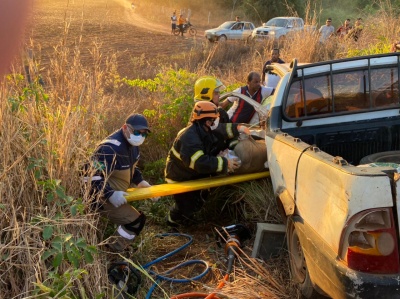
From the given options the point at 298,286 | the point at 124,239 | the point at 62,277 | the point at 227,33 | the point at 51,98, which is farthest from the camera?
the point at 227,33

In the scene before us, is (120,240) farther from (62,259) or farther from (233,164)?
(233,164)

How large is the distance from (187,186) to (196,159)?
28 cm

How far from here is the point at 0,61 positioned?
15.9 ft

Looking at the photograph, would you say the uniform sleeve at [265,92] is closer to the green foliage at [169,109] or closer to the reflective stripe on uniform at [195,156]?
the green foliage at [169,109]

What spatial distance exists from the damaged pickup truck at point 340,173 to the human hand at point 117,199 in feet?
4.42

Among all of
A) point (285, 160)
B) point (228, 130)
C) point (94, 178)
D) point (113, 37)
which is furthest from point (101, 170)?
point (113, 37)

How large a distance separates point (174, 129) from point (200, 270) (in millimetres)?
3465

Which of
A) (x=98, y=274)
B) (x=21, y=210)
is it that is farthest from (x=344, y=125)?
(x=21, y=210)

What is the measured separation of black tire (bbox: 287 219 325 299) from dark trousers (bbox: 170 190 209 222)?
1667 mm

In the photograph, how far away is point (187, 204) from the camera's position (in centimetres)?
502

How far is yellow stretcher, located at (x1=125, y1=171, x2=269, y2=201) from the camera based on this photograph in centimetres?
433

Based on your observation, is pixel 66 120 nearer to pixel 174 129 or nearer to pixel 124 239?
pixel 124 239

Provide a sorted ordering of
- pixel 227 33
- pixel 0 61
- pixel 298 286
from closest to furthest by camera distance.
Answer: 1. pixel 298 286
2. pixel 0 61
3. pixel 227 33

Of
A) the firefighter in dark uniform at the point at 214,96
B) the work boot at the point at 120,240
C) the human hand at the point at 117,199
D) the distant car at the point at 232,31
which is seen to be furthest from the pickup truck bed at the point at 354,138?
the distant car at the point at 232,31
